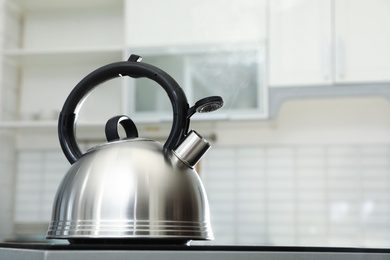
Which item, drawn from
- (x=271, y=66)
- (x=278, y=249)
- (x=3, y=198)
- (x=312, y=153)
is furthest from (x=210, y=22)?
(x=278, y=249)

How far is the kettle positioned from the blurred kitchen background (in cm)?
190

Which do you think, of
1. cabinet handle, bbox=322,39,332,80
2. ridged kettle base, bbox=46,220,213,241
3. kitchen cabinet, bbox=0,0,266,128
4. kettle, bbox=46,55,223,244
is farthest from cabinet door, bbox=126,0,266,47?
ridged kettle base, bbox=46,220,213,241

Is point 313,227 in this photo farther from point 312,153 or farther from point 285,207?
point 312,153

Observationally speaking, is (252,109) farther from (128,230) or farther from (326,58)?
(128,230)

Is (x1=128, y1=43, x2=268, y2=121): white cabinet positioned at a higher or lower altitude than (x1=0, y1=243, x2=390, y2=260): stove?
higher

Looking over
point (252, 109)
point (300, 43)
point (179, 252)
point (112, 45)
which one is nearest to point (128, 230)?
point (179, 252)

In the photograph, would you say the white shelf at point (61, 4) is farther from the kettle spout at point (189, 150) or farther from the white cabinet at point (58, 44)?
the kettle spout at point (189, 150)

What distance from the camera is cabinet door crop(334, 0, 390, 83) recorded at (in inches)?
106

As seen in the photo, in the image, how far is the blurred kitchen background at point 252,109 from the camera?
2.74 m

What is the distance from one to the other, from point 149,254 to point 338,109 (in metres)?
2.48

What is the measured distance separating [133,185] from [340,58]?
6.80 ft

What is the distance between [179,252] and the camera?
617mm

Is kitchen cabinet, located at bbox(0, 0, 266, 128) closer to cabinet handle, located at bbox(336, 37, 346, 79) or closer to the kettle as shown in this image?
cabinet handle, located at bbox(336, 37, 346, 79)

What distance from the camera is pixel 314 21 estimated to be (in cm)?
277
